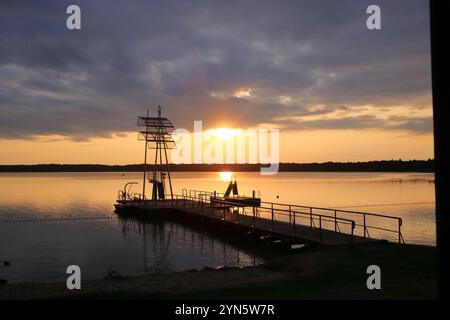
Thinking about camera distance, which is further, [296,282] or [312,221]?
[312,221]

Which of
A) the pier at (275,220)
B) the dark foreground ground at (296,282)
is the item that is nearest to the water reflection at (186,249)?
the pier at (275,220)

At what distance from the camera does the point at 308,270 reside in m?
15.2

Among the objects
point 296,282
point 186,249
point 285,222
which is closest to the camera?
point 296,282

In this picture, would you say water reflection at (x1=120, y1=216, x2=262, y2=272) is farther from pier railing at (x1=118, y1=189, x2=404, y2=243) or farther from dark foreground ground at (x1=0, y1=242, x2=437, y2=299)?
dark foreground ground at (x1=0, y1=242, x2=437, y2=299)

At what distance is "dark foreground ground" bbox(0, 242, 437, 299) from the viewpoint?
11547 mm

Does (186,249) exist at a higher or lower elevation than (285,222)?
lower

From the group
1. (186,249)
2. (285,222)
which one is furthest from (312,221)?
(186,249)

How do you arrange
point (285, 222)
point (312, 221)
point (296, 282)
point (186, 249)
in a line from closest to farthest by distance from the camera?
1. point (296, 282)
2. point (186, 249)
3. point (285, 222)
4. point (312, 221)

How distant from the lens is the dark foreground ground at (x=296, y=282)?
11547 mm

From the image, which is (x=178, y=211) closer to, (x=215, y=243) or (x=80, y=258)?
(x=215, y=243)

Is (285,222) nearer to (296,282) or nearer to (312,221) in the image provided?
(312,221)

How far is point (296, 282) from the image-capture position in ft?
44.0

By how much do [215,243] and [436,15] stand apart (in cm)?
2733
